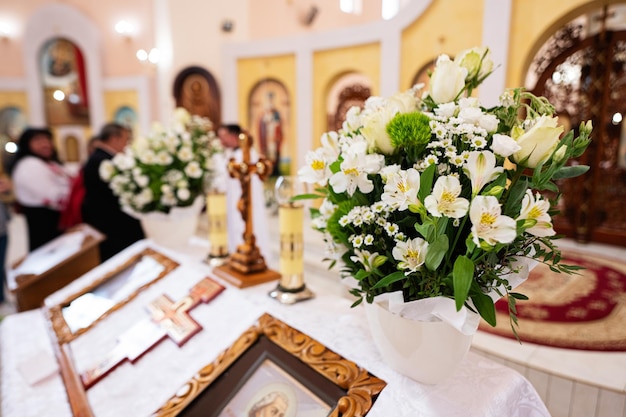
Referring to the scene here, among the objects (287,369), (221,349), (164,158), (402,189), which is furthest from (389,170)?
(164,158)

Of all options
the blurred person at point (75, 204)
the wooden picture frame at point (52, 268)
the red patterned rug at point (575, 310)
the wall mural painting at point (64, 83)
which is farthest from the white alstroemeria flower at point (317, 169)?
the wall mural painting at point (64, 83)

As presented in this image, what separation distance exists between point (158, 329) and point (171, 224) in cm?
90

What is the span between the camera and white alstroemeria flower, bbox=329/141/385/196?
0.89 metres

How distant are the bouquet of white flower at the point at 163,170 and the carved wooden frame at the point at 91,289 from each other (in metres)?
0.32

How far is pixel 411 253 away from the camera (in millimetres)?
847

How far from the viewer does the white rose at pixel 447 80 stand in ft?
3.08

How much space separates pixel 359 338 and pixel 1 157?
11.9 metres

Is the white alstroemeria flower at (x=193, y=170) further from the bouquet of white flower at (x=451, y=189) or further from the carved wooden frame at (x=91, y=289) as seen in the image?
the bouquet of white flower at (x=451, y=189)

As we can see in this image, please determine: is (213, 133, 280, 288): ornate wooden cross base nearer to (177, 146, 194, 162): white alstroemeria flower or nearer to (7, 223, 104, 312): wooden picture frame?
(177, 146, 194, 162): white alstroemeria flower

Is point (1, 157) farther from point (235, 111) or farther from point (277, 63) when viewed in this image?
point (277, 63)

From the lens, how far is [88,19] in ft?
32.9

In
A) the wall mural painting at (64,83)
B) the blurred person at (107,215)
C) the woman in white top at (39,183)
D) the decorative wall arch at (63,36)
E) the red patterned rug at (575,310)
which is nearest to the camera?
the red patterned rug at (575,310)

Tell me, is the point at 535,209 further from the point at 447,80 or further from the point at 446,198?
the point at 447,80

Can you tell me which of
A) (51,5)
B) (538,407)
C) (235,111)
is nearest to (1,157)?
(51,5)
